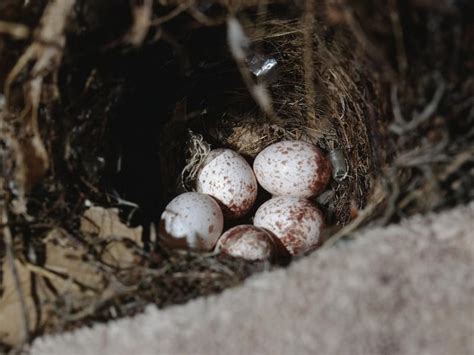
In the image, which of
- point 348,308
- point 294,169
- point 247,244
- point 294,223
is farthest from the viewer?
point 294,169

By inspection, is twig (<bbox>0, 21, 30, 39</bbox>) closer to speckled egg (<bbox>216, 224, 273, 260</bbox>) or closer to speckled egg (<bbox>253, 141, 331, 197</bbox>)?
speckled egg (<bbox>216, 224, 273, 260</bbox>)

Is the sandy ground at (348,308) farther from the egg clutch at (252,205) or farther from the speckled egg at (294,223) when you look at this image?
the speckled egg at (294,223)

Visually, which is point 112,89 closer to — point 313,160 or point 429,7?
point 313,160

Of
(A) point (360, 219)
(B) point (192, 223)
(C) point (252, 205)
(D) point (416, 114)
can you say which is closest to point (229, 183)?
(C) point (252, 205)

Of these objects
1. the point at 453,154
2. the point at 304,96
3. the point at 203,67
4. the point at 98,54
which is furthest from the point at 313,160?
the point at 98,54

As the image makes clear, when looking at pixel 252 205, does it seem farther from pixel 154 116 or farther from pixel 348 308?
pixel 348 308

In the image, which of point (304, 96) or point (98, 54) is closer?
point (98, 54)

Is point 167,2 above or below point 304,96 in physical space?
above
